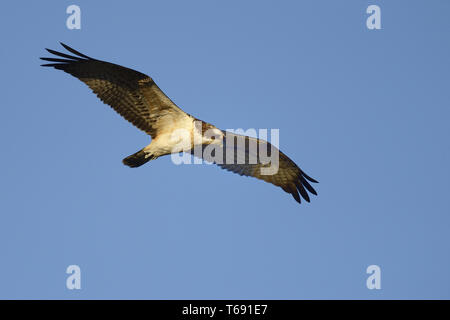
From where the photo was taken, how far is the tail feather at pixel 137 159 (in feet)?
28.6

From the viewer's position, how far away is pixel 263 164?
10.1 metres

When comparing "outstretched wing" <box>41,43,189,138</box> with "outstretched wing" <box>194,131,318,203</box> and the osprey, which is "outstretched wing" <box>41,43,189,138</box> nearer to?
the osprey

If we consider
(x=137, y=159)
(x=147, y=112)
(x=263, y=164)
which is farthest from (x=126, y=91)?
(x=263, y=164)

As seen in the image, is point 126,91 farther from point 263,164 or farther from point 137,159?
point 263,164

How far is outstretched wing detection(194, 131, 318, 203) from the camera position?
9.49 meters

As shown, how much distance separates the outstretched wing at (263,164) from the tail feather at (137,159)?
3.10ft

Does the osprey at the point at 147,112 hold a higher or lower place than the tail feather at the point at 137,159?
higher

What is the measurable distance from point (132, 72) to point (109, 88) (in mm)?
601

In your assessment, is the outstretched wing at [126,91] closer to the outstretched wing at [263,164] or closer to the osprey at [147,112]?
the osprey at [147,112]

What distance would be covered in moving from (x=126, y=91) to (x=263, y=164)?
9.34 feet

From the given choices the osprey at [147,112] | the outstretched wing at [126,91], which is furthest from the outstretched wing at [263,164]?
the outstretched wing at [126,91]
